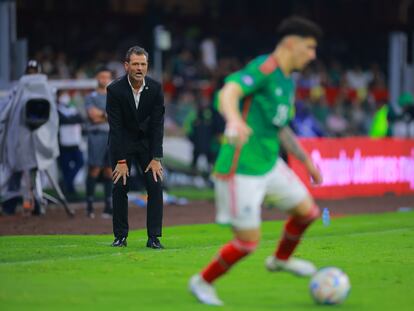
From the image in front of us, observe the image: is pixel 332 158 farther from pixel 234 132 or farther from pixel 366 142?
pixel 234 132

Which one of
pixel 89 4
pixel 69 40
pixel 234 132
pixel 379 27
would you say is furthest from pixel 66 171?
pixel 379 27

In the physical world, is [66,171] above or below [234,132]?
below

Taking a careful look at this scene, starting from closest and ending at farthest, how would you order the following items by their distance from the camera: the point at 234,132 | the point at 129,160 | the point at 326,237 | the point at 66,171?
the point at 234,132 < the point at 129,160 < the point at 326,237 < the point at 66,171

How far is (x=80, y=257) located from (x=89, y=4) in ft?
69.8

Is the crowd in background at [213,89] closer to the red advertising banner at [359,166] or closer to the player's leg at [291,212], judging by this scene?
the red advertising banner at [359,166]

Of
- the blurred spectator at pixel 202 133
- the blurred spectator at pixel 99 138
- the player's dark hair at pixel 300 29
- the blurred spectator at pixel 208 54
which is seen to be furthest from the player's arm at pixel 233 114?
the blurred spectator at pixel 208 54

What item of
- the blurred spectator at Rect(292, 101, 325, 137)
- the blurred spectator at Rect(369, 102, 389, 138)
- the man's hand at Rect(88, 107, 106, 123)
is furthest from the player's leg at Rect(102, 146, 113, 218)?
the blurred spectator at Rect(369, 102, 389, 138)

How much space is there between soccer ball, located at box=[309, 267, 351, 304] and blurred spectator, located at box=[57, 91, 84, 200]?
1250cm

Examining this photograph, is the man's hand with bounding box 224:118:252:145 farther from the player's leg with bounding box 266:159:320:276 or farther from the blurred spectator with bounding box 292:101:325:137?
the blurred spectator with bounding box 292:101:325:137

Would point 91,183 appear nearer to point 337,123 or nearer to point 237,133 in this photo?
point 237,133

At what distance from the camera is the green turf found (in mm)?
9320

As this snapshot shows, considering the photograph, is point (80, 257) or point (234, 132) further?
point (80, 257)

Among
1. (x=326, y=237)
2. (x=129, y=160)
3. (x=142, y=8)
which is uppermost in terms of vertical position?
Answer: (x=142, y=8)

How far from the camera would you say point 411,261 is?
12.4 metres
